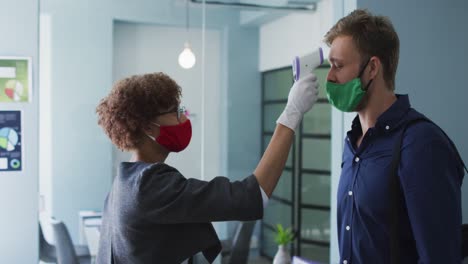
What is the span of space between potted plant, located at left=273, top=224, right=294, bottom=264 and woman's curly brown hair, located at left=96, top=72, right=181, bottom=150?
7.38 feet

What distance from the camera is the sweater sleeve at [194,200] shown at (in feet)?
4.43

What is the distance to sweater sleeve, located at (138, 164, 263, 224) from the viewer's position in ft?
4.43

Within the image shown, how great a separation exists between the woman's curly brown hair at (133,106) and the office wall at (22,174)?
46.6 inches

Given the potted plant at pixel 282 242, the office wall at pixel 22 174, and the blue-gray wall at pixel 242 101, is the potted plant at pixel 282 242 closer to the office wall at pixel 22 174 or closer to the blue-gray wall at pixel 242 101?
the blue-gray wall at pixel 242 101

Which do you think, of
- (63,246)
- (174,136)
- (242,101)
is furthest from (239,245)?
(174,136)

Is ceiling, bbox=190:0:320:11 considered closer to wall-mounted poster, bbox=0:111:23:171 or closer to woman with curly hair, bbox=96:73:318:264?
wall-mounted poster, bbox=0:111:23:171

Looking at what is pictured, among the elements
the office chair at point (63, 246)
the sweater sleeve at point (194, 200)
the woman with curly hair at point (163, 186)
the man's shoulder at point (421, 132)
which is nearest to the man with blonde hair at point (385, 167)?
the man's shoulder at point (421, 132)

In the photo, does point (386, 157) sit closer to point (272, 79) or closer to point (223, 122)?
point (223, 122)

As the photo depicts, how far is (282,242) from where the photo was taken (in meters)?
4.10

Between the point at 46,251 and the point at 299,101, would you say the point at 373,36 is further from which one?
the point at 46,251

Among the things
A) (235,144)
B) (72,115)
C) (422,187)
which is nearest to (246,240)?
(235,144)

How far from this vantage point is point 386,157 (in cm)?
142

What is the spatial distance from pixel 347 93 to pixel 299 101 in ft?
0.54

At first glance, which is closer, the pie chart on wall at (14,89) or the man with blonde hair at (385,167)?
the man with blonde hair at (385,167)
